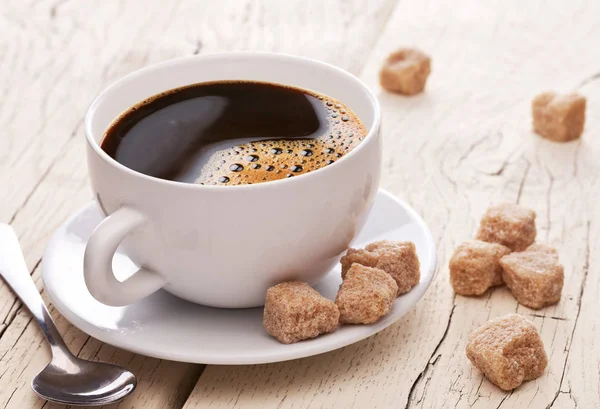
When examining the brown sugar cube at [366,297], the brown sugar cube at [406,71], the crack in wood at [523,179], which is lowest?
the crack in wood at [523,179]

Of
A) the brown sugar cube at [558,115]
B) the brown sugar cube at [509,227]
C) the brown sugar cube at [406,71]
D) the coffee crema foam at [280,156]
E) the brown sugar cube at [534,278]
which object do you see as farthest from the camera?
the brown sugar cube at [406,71]

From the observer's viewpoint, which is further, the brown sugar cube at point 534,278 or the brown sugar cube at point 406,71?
the brown sugar cube at point 406,71

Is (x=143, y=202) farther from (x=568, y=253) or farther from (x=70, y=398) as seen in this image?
(x=568, y=253)

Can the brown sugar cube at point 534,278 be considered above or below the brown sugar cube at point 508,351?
below

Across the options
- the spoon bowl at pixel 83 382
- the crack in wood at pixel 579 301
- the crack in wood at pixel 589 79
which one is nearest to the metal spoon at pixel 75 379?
the spoon bowl at pixel 83 382

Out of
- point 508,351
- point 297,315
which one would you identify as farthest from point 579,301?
point 297,315

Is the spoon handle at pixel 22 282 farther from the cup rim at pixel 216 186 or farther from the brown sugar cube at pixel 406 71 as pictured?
the brown sugar cube at pixel 406 71

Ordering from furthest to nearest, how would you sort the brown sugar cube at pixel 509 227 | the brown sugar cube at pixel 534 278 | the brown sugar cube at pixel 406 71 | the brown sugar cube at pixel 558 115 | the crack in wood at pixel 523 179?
the brown sugar cube at pixel 406 71, the brown sugar cube at pixel 558 115, the crack in wood at pixel 523 179, the brown sugar cube at pixel 509 227, the brown sugar cube at pixel 534 278

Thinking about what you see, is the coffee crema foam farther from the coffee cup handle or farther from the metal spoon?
the metal spoon
